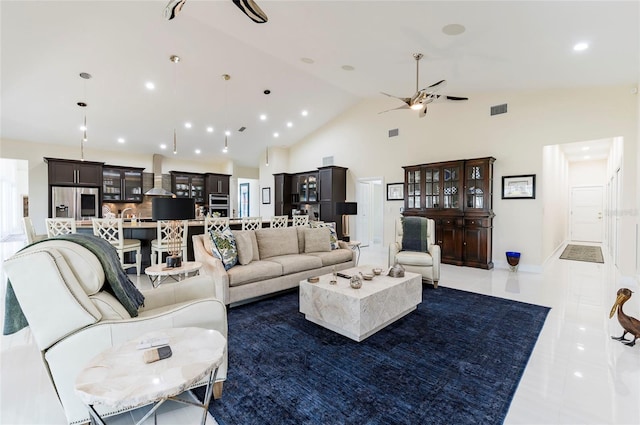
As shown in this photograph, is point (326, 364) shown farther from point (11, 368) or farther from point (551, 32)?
point (551, 32)

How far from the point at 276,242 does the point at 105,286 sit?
2689 millimetres

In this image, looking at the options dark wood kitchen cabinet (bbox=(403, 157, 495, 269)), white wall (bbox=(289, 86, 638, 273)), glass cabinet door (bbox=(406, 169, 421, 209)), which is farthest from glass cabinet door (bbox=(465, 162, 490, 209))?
glass cabinet door (bbox=(406, 169, 421, 209))

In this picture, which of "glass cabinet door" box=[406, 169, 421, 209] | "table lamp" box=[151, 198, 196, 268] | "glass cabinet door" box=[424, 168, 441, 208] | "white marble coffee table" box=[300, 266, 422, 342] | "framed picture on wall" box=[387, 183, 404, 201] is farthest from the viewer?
"framed picture on wall" box=[387, 183, 404, 201]

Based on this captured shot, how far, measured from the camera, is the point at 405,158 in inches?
285

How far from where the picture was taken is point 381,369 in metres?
2.24

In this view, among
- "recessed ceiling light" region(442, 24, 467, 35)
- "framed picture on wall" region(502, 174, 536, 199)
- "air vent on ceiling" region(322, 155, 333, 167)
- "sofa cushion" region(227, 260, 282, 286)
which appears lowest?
"sofa cushion" region(227, 260, 282, 286)

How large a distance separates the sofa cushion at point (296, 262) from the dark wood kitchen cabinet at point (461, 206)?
10.5 feet

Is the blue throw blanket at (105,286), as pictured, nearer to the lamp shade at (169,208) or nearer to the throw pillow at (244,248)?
the lamp shade at (169,208)

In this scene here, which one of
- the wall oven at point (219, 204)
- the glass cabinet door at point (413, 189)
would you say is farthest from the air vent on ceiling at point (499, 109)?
the wall oven at point (219, 204)

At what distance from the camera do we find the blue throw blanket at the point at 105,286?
1.62 meters

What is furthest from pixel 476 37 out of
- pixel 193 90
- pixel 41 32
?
pixel 41 32

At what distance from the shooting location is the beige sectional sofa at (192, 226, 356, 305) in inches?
138

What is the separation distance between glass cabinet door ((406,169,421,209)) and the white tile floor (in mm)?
3107

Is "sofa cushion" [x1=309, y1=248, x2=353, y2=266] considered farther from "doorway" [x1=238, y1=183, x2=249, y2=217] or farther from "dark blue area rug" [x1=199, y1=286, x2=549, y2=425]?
"doorway" [x1=238, y1=183, x2=249, y2=217]
